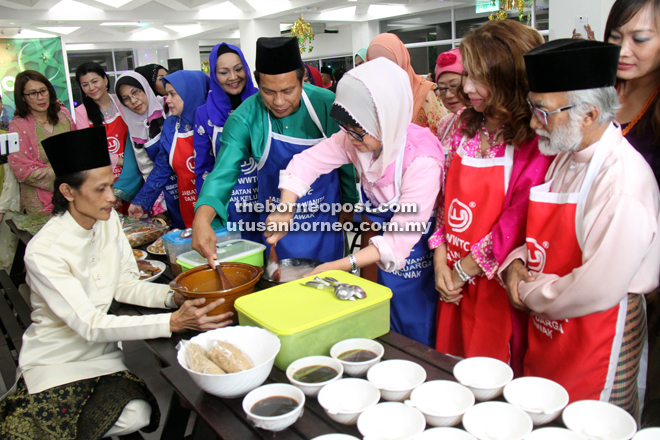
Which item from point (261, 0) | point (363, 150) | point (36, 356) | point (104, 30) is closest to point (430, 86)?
point (363, 150)

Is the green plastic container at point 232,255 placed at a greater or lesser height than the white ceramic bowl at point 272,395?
greater

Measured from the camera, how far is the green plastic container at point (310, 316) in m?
1.27

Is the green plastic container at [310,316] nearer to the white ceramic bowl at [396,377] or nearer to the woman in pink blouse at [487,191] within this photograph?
the white ceramic bowl at [396,377]

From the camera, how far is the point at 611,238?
1185 millimetres

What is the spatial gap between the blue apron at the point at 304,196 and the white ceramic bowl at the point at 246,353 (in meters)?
1.08

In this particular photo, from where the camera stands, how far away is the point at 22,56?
12.9 metres

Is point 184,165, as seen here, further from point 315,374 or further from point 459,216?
point 315,374

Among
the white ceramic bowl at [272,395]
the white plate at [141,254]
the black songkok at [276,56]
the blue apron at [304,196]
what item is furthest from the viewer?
the white plate at [141,254]

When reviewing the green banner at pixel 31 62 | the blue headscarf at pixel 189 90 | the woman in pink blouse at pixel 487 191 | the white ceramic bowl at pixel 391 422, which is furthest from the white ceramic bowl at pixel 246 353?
the green banner at pixel 31 62

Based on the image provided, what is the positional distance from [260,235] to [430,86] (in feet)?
4.91

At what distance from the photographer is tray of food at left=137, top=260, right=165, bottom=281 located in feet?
6.91

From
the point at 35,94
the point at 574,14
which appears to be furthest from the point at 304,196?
the point at 35,94

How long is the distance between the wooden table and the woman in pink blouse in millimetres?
426

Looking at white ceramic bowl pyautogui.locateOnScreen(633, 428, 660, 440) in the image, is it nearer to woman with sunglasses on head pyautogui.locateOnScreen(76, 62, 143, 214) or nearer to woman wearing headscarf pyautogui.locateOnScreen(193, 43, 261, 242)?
woman wearing headscarf pyautogui.locateOnScreen(193, 43, 261, 242)
